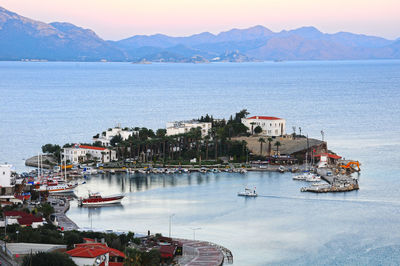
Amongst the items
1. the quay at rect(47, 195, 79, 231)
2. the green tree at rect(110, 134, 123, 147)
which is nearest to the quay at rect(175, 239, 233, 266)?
the quay at rect(47, 195, 79, 231)

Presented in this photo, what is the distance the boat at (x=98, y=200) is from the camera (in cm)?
4588

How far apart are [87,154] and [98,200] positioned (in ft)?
55.1

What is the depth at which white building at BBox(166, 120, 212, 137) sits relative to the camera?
2672 inches

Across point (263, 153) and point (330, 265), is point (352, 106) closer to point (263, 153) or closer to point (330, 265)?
point (263, 153)

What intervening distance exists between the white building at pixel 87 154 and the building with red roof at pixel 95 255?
33.1 metres

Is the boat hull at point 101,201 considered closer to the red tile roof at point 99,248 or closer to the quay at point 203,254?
the quay at point 203,254

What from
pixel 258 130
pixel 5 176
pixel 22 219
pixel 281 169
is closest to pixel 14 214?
pixel 22 219

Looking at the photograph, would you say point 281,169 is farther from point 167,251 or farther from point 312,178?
point 167,251

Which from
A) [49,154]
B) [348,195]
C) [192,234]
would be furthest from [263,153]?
[192,234]

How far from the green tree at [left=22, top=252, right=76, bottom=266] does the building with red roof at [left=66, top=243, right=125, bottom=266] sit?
52 cm

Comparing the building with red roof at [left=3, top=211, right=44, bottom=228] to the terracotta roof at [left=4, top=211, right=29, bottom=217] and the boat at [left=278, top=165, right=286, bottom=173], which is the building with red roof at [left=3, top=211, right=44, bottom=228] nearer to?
the terracotta roof at [left=4, top=211, right=29, bottom=217]

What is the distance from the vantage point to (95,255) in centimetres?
2714

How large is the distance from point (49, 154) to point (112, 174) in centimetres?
956

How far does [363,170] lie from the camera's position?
58219mm
